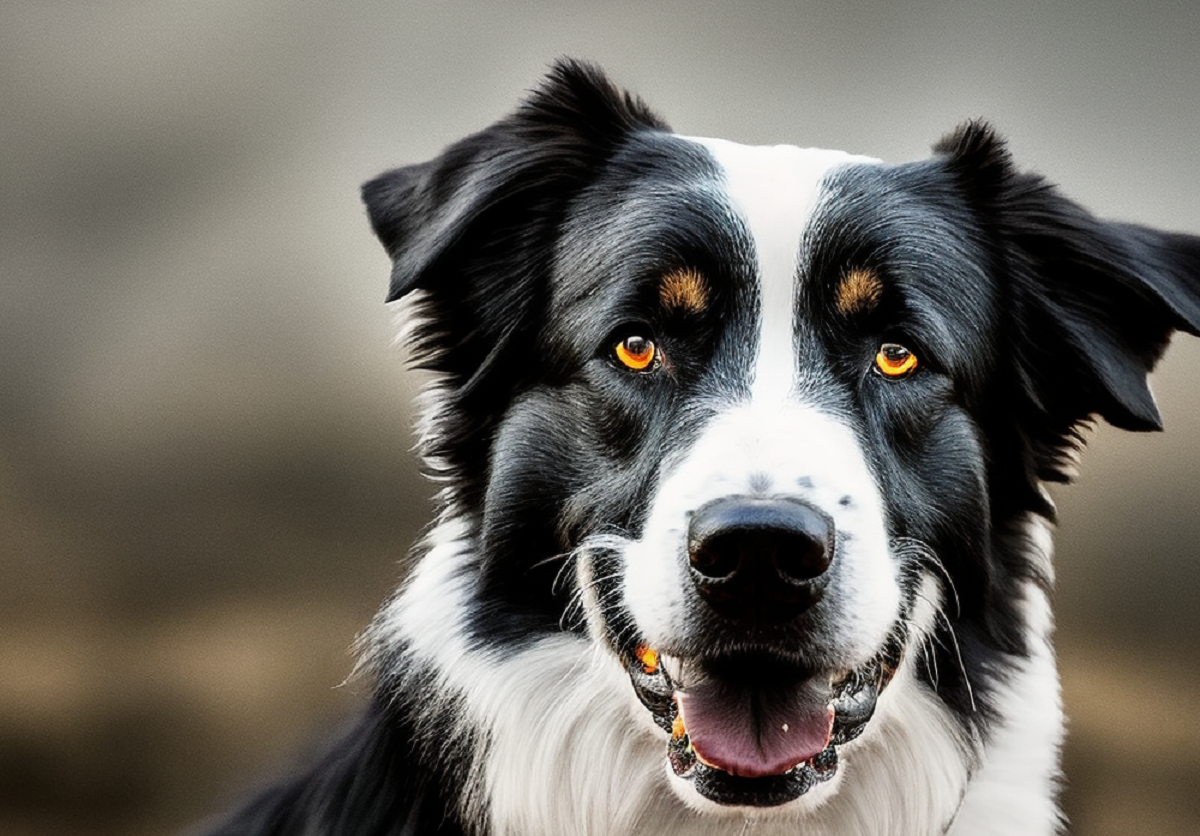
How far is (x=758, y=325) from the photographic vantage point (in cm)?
297

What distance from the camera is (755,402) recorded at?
9.37 feet

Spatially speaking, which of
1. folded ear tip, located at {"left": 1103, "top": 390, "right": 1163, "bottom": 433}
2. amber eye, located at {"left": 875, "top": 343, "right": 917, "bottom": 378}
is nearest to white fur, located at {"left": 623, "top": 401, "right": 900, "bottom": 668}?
amber eye, located at {"left": 875, "top": 343, "right": 917, "bottom": 378}

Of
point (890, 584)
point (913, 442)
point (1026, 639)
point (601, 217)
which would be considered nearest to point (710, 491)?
point (890, 584)

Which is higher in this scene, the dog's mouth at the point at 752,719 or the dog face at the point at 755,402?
the dog face at the point at 755,402

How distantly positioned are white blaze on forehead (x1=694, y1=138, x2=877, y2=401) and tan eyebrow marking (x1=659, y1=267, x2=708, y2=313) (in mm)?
134

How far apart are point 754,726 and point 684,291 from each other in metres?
0.96

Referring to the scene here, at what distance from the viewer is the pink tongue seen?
2.73 meters

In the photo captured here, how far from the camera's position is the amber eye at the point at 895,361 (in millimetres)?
3031

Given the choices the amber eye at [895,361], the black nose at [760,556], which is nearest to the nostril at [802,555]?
the black nose at [760,556]

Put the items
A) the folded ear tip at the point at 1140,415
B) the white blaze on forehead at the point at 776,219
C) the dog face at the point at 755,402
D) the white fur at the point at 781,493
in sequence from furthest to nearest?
1. the folded ear tip at the point at 1140,415
2. the white blaze on forehead at the point at 776,219
3. the dog face at the point at 755,402
4. the white fur at the point at 781,493

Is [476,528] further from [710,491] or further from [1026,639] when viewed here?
[1026,639]

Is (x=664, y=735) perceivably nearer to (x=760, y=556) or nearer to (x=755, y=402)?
(x=760, y=556)

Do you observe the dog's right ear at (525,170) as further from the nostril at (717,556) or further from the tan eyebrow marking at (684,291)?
the nostril at (717,556)

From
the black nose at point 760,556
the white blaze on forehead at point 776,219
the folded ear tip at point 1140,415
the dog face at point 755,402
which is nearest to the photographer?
the black nose at point 760,556
